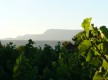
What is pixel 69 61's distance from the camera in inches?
1101

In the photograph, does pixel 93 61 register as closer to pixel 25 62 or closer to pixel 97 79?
pixel 97 79

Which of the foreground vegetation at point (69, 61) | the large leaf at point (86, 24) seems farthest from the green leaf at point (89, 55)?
the large leaf at point (86, 24)

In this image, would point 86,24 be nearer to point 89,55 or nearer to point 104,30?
point 104,30

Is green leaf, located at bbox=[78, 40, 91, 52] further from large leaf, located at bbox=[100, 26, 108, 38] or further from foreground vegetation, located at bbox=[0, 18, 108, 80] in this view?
large leaf, located at bbox=[100, 26, 108, 38]

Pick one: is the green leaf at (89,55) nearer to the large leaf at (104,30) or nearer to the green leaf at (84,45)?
the green leaf at (84,45)

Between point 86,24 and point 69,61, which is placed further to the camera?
point 69,61

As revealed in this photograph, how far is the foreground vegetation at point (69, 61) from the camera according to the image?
3.06 metres

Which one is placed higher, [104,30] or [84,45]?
[104,30]

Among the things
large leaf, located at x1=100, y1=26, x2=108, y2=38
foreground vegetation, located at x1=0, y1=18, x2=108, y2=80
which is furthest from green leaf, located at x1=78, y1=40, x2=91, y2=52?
large leaf, located at x1=100, y1=26, x2=108, y2=38

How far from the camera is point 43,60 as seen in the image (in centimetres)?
3462

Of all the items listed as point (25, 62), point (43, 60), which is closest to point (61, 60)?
point (25, 62)

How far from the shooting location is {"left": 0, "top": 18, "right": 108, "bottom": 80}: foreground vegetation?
10.0 ft

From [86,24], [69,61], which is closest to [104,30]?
[86,24]

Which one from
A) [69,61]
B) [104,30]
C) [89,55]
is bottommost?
[69,61]
